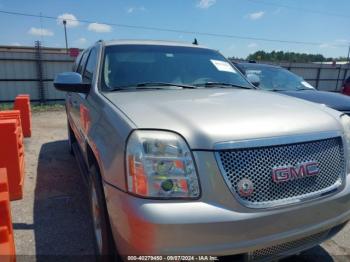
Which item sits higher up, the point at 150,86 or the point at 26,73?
the point at 150,86

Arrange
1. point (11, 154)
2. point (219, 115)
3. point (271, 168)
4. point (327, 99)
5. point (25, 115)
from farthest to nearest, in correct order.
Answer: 1. point (25, 115)
2. point (327, 99)
3. point (11, 154)
4. point (219, 115)
5. point (271, 168)

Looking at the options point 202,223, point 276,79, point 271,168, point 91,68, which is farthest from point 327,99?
point 202,223

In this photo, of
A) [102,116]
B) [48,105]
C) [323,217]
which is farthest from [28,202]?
[48,105]

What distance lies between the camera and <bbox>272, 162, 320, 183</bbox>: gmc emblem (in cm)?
191

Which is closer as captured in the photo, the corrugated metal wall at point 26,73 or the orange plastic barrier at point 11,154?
the orange plastic barrier at point 11,154

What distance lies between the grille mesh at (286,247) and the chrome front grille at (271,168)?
320 millimetres

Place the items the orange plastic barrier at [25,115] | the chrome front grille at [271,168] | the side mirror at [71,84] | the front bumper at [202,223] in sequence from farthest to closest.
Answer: the orange plastic barrier at [25,115] < the side mirror at [71,84] < the chrome front grille at [271,168] < the front bumper at [202,223]

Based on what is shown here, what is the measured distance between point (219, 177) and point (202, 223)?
0.89ft

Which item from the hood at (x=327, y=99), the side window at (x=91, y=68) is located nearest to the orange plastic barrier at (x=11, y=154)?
the side window at (x=91, y=68)

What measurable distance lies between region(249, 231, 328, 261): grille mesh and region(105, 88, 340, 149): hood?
724 mm

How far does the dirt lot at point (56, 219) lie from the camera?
9.52 feet

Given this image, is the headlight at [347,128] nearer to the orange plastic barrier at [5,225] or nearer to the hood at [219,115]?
the hood at [219,115]

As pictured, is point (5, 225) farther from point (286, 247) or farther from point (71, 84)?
point (286, 247)

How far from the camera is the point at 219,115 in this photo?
81.2 inches
